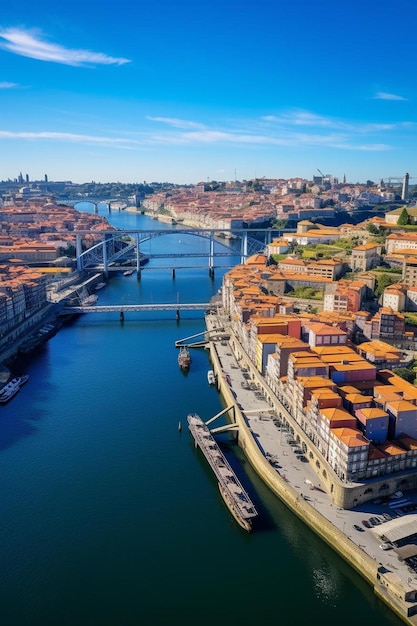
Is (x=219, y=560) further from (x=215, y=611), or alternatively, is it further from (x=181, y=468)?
(x=181, y=468)

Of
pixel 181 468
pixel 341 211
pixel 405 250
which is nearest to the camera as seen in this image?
pixel 181 468

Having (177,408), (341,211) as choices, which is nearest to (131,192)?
(341,211)

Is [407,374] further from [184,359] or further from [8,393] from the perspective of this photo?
[8,393]

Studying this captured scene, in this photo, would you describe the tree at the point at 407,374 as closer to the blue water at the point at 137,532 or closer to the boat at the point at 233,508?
the blue water at the point at 137,532

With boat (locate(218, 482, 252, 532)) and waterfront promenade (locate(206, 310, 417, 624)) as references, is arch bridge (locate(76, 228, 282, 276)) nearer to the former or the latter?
waterfront promenade (locate(206, 310, 417, 624))

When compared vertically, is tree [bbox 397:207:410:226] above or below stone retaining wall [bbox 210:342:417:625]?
above

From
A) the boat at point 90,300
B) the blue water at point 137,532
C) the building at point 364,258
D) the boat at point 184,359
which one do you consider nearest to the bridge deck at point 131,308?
the boat at point 90,300

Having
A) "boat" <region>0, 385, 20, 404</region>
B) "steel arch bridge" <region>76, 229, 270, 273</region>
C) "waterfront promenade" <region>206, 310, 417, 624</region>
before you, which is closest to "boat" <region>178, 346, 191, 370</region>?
"waterfront promenade" <region>206, 310, 417, 624</region>
